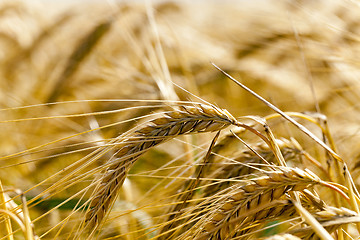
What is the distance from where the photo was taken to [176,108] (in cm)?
61

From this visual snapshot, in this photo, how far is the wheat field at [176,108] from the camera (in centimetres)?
48

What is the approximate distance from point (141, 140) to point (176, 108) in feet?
0.52

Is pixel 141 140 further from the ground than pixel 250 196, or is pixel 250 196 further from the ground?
pixel 141 140

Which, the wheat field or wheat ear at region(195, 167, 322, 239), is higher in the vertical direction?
the wheat field

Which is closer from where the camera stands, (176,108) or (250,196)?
(250,196)

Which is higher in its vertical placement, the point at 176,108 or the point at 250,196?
the point at 176,108

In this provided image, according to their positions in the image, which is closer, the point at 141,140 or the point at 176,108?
the point at 141,140

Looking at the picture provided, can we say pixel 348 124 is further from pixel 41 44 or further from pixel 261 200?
pixel 41 44

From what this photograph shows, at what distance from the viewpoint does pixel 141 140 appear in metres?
0.46

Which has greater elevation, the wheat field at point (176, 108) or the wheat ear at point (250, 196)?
the wheat field at point (176, 108)

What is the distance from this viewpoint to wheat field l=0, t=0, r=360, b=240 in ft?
1.56

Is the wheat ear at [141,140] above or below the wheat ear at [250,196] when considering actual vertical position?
above

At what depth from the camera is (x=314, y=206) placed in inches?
17.4

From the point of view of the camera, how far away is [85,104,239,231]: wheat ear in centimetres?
46
